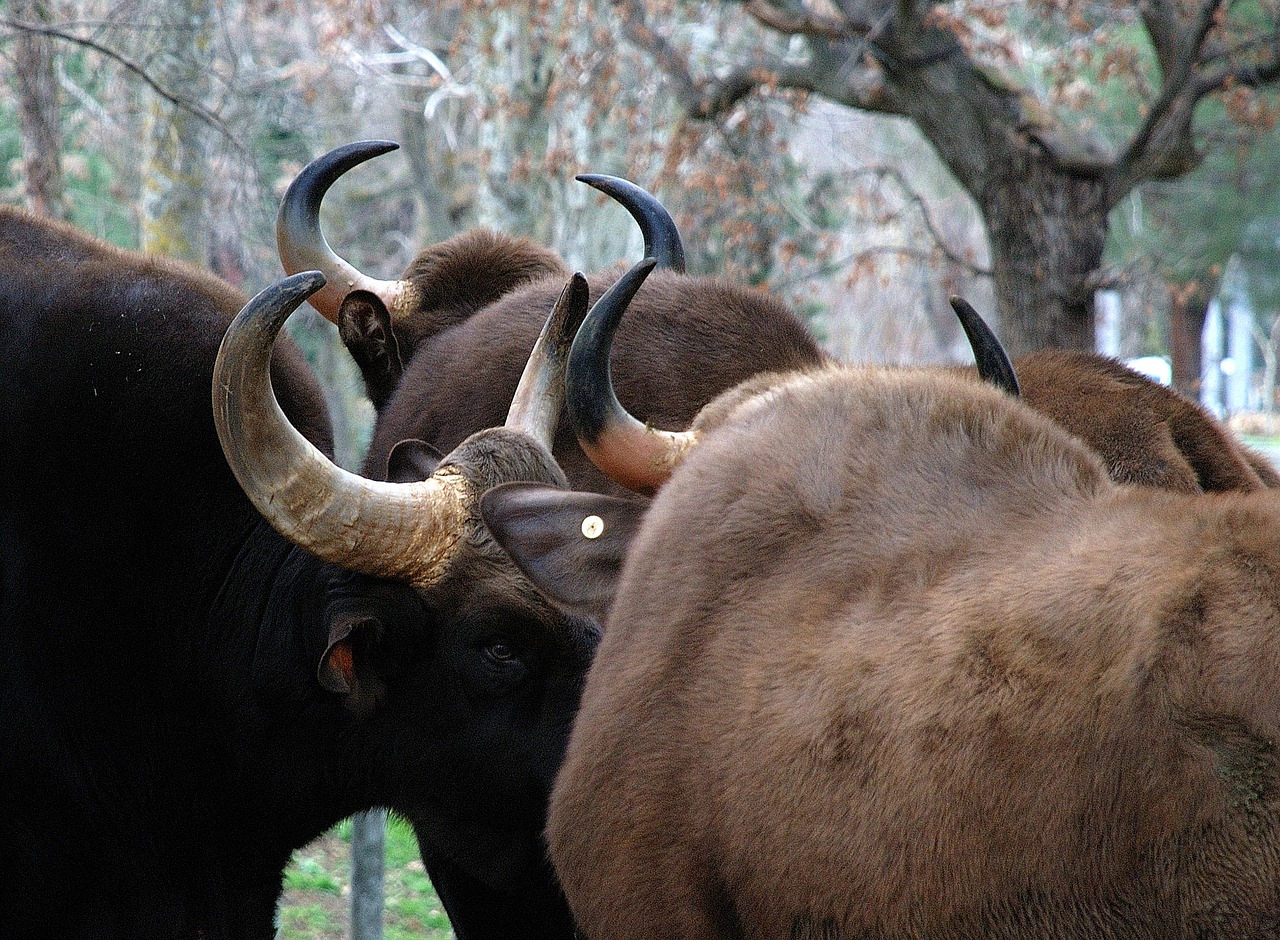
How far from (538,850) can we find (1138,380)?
2.46m

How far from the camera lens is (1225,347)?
3953 cm

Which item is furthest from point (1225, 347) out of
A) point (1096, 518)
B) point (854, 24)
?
point (1096, 518)

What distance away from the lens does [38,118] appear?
8.13 metres

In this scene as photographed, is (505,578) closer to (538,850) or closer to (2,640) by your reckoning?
(538,850)

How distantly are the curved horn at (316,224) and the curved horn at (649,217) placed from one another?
88 centimetres

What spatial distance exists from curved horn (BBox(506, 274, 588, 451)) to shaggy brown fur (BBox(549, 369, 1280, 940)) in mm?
1538

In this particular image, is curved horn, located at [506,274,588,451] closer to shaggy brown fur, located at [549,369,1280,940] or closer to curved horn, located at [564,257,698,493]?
curved horn, located at [564,257,698,493]

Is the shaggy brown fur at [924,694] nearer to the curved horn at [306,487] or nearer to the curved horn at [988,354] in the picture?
the curved horn at [988,354]

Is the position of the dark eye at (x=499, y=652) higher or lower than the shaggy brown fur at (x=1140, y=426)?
lower

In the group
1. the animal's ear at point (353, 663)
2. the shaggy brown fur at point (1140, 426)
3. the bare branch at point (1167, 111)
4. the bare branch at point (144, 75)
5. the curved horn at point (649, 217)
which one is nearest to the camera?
the animal's ear at point (353, 663)

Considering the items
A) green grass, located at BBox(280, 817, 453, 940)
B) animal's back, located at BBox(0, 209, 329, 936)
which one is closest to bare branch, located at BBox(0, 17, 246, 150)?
animal's back, located at BBox(0, 209, 329, 936)

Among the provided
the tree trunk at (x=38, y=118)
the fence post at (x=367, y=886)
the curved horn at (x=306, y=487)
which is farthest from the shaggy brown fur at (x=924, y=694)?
the tree trunk at (x=38, y=118)

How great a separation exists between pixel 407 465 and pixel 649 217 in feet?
4.62

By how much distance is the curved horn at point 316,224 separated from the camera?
206 inches
